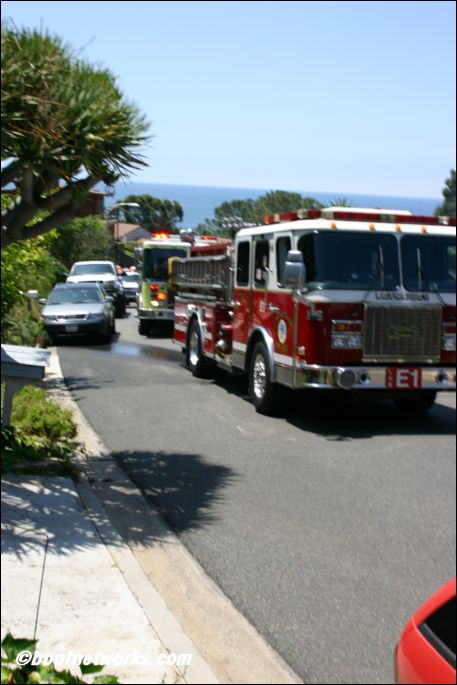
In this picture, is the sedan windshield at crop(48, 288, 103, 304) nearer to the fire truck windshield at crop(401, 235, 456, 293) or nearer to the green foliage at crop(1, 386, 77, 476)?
the green foliage at crop(1, 386, 77, 476)

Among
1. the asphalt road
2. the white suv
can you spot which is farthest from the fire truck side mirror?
the white suv

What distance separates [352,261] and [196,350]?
1.57 metres

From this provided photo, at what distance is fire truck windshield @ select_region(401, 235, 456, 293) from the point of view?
784cm

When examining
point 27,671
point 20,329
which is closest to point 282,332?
point 27,671

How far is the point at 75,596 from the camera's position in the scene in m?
5.60

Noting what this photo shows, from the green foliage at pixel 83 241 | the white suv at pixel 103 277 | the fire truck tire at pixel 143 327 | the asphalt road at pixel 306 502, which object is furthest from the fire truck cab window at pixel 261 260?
the fire truck tire at pixel 143 327

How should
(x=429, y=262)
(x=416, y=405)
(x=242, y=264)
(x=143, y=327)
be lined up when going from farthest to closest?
(x=143, y=327) → (x=416, y=405) → (x=429, y=262) → (x=242, y=264)

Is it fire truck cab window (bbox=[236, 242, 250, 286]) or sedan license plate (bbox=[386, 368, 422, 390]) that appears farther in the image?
sedan license plate (bbox=[386, 368, 422, 390])

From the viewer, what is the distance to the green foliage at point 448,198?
3477 millimetres

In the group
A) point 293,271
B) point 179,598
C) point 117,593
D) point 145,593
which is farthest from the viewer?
point 293,271

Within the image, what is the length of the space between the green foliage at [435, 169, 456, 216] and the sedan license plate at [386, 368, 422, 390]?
63.8 inches

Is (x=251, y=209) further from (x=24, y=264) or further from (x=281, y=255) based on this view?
(x=24, y=264)

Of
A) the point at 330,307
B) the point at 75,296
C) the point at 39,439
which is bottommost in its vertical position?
the point at 39,439

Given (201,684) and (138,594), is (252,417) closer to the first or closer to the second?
(138,594)
